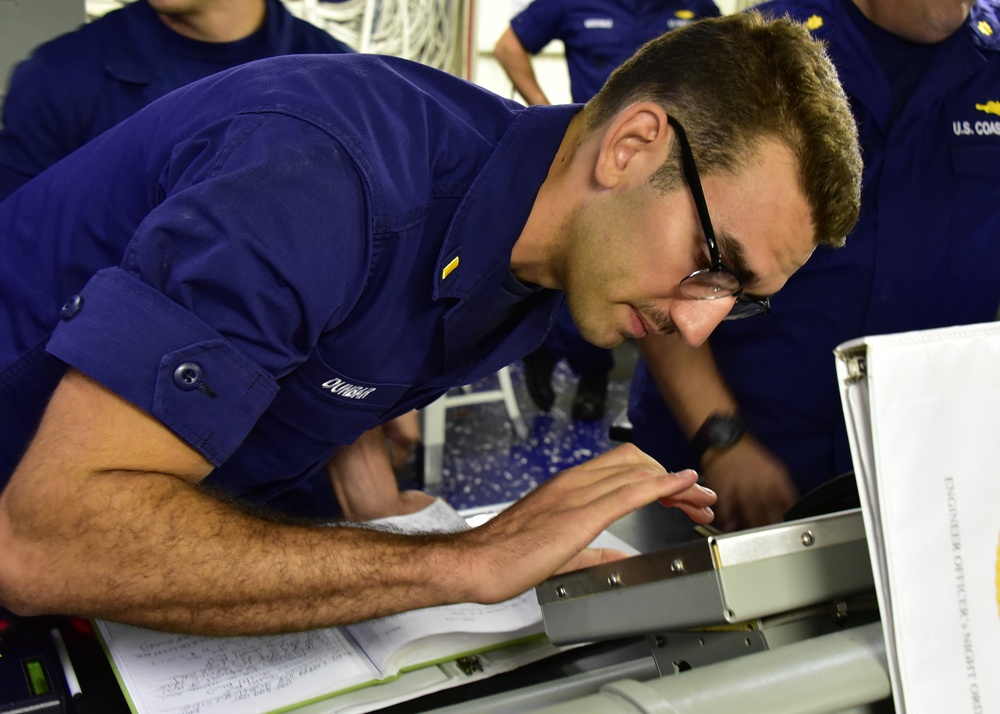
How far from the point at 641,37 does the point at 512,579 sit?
8.96ft

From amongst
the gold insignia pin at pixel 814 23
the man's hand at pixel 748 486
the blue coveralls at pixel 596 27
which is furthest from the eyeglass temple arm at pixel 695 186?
the blue coveralls at pixel 596 27

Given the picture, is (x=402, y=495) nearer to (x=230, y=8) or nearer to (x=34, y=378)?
(x=34, y=378)

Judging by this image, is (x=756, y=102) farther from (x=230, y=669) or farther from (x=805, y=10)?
(x=230, y=669)

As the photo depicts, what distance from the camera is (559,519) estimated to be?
0.82m

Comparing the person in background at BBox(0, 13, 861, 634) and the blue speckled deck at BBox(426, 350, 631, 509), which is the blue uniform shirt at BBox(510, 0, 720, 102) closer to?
the blue speckled deck at BBox(426, 350, 631, 509)

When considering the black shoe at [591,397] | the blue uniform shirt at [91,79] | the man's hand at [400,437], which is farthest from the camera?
the black shoe at [591,397]

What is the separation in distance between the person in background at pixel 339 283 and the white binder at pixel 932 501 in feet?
0.70

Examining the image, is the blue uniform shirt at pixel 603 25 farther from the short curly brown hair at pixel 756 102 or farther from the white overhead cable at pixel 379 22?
the short curly brown hair at pixel 756 102

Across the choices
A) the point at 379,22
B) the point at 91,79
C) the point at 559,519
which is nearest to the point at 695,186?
the point at 559,519

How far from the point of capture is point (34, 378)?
87cm

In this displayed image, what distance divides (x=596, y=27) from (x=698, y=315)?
7.92 ft

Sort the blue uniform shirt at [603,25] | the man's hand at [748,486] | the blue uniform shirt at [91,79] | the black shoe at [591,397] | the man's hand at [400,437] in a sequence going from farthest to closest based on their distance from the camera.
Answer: the black shoe at [591,397], the blue uniform shirt at [603,25], the blue uniform shirt at [91,79], the man's hand at [400,437], the man's hand at [748,486]

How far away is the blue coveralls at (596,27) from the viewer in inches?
123

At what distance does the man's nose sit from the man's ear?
0.16 m
